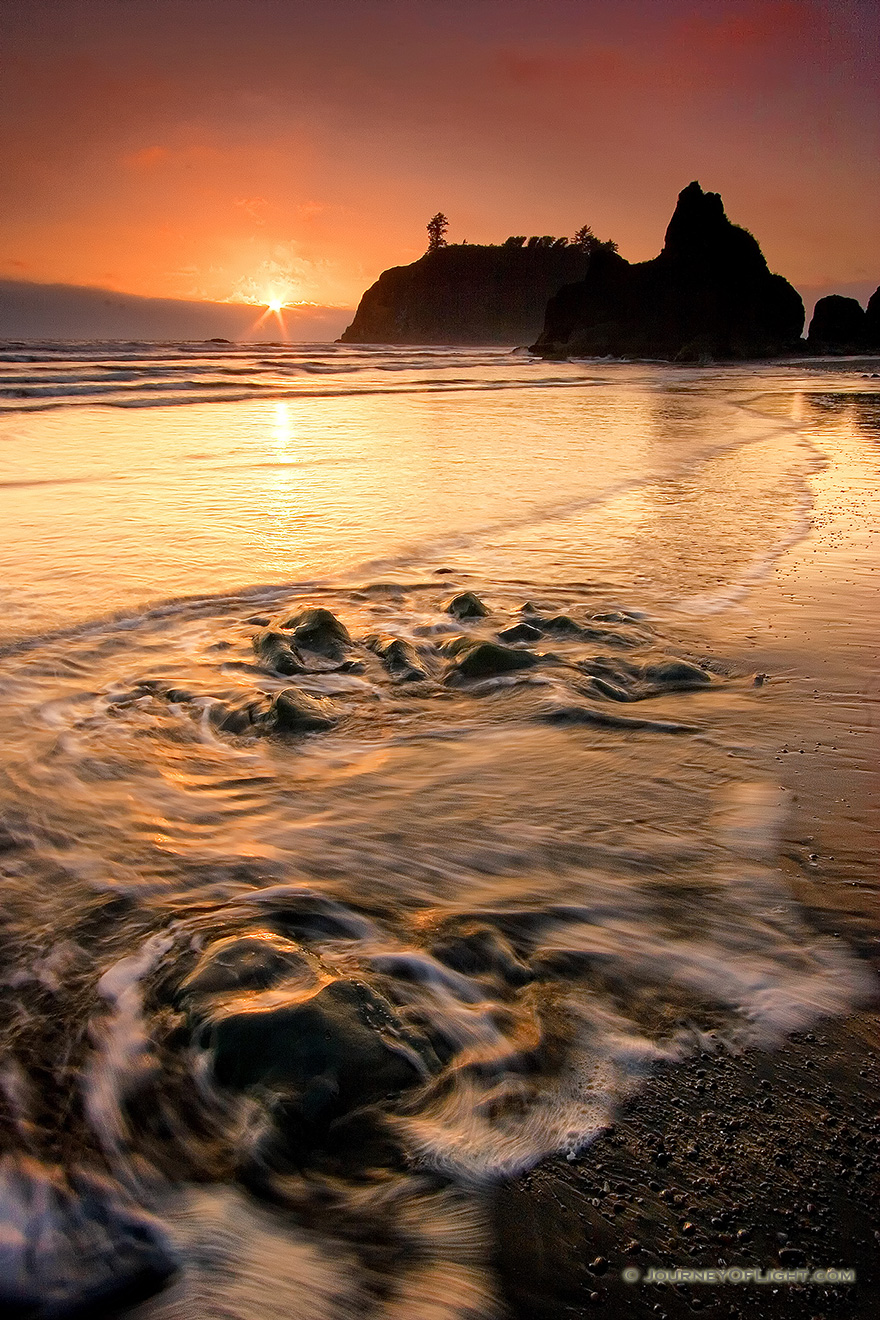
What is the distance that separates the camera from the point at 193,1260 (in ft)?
4.34

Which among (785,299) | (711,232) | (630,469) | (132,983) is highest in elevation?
(711,232)

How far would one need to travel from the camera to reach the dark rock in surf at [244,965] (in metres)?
1.82

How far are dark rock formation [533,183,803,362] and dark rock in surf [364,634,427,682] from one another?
68153 millimetres

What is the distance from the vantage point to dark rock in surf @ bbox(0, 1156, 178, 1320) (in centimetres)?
126

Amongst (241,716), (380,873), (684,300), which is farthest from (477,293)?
(380,873)

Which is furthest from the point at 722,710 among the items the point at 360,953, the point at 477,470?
the point at 477,470

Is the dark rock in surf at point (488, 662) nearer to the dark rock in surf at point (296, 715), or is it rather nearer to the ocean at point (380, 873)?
the ocean at point (380, 873)

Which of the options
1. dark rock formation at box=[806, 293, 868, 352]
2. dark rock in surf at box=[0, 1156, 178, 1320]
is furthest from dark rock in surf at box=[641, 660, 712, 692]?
dark rock formation at box=[806, 293, 868, 352]

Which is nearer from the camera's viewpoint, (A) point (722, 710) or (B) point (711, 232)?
(A) point (722, 710)

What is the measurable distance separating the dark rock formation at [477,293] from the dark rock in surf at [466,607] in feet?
455

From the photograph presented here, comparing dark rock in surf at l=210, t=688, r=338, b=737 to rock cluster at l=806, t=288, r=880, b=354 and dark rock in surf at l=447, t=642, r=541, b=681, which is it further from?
rock cluster at l=806, t=288, r=880, b=354

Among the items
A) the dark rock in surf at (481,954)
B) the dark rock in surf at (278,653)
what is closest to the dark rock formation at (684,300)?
the dark rock in surf at (278,653)

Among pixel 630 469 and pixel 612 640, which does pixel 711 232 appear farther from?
pixel 612 640

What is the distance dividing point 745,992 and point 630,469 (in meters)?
8.06
